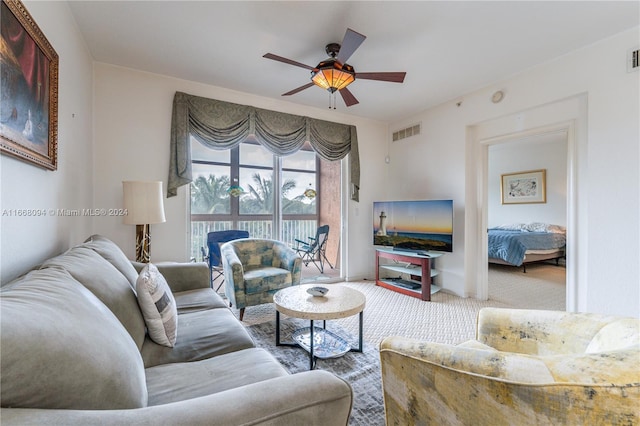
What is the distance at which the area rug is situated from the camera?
5.17ft

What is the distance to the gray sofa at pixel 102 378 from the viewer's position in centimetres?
59

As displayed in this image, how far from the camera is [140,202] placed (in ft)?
8.14

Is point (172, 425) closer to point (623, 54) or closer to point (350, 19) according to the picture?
point (350, 19)

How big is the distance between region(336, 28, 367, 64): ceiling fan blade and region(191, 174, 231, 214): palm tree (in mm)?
2353

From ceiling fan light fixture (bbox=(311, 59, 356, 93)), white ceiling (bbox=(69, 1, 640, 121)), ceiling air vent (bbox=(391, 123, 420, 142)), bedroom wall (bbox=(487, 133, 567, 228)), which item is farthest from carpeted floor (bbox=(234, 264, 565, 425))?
white ceiling (bbox=(69, 1, 640, 121))

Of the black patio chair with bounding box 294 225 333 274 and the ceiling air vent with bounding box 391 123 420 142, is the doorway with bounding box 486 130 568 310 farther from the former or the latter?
the black patio chair with bounding box 294 225 333 274

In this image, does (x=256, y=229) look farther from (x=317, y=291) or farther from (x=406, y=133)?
(x=406, y=133)

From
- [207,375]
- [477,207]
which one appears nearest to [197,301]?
[207,375]

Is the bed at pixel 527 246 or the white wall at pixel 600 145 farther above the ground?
the white wall at pixel 600 145

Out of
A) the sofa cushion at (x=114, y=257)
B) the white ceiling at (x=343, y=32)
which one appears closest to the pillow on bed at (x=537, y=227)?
the white ceiling at (x=343, y=32)

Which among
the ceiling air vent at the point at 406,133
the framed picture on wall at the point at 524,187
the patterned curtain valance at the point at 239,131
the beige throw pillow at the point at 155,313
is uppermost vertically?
the ceiling air vent at the point at 406,133

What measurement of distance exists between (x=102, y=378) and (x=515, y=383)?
40.7 inches

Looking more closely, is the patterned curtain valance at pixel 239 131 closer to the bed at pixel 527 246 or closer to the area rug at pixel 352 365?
the area rug at pixel 352 365

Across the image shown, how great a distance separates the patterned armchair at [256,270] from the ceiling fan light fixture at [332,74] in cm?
181
